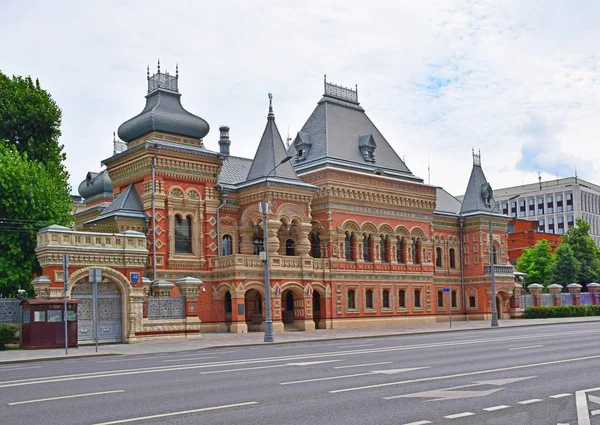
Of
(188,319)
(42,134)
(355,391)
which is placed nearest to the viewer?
(355,391)

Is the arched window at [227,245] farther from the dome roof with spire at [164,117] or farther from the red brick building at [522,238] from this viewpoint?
the red brick building at [522,238]

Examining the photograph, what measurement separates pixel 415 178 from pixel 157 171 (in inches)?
821

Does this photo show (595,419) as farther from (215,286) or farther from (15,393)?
(215,286)

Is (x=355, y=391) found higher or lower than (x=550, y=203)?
lower

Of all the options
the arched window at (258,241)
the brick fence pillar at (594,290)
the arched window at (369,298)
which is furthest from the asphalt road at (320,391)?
the brick fence pillar at (594,290)

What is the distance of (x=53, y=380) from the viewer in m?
15.9

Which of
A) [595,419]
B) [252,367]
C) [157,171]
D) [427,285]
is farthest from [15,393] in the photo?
[427,285]

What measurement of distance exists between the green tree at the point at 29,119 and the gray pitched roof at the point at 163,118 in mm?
4395

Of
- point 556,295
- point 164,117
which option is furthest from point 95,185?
point 556,295

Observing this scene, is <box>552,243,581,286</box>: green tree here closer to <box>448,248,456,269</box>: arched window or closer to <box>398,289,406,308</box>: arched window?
<box>448,248,456,269</box>: arched window

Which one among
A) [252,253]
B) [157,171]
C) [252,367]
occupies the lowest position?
[252,367]

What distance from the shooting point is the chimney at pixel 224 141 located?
51188mm

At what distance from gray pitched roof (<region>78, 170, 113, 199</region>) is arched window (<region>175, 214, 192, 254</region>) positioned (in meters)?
12.8

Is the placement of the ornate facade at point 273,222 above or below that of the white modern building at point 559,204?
below
